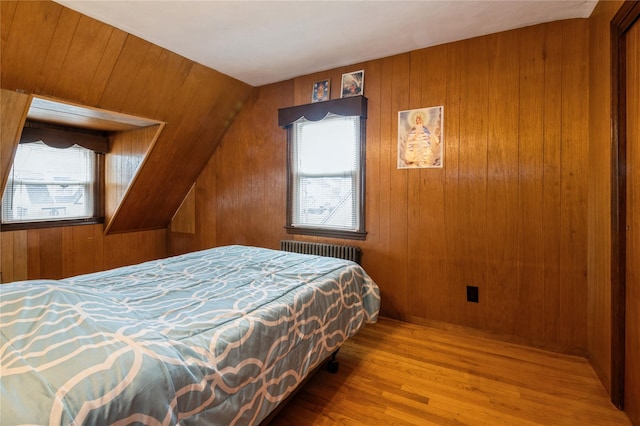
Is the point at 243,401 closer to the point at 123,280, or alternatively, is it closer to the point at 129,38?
the point at 123,280

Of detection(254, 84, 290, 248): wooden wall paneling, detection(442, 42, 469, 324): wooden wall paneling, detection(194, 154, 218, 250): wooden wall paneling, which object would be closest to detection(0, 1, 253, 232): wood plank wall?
detection(194, 154, 218, 250): wooden wall paneling

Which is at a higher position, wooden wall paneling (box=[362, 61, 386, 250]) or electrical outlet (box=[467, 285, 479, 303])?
wooden wall paneling (box=[362, 61, 386, 250])

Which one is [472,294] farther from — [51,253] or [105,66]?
[51,253]

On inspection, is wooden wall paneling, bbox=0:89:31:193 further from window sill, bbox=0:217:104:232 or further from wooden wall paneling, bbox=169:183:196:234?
wooden wall paneling, bbox=169:183:196:234

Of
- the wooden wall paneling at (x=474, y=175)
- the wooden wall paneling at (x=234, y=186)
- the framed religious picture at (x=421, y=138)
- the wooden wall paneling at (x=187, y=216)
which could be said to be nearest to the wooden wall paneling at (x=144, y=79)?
the wooden wall paneling at (x=234, y=186)

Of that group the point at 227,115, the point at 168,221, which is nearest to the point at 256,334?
the point at 227,115

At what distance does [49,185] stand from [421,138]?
4103 mm

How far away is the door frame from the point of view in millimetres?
1815

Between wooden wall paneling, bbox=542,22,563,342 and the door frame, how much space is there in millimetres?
563

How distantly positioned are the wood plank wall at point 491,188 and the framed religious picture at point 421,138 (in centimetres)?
6

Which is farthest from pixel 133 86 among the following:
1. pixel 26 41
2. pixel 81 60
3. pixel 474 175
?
pixel 474 175

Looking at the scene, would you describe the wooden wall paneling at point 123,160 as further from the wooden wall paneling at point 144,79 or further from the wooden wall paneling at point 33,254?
the wooden wall paneling at point 33,254

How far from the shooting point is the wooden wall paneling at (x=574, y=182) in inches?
93.8

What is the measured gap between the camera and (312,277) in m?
1.98
